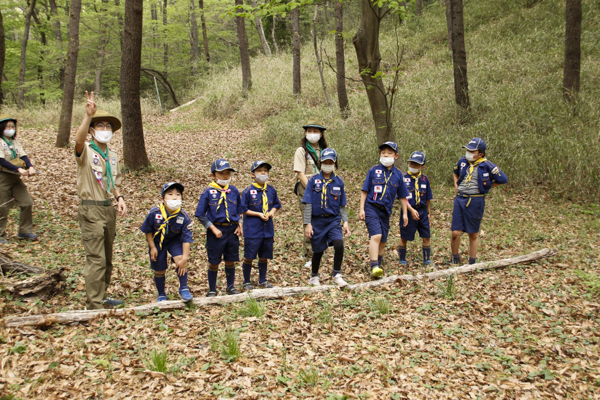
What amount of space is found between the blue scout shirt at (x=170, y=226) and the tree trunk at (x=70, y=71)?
10810 mm

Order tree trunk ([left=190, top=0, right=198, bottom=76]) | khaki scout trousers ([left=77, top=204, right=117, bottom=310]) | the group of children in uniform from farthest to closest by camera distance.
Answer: tree trunk ([left=190, top=0, right=198, bottom=76]), the group of children in uniform, khaki scout trousers ([left=77, top=204, right=117, bottom=310])

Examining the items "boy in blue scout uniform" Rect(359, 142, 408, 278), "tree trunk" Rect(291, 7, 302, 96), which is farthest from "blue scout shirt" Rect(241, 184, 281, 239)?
"tree trunk" Rect(291, 7, 302, 96)

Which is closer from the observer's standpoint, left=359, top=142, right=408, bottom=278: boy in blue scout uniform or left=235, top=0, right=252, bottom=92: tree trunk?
left=359, top=142, right=408, bottom=278: boy in blue scout uniform

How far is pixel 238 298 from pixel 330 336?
1432 millimetres

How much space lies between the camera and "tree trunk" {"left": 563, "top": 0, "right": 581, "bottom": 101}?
12.2 meters

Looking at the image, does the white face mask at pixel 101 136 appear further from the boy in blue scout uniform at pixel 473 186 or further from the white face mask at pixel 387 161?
the boy in blue scout uniform at pixel 473 186

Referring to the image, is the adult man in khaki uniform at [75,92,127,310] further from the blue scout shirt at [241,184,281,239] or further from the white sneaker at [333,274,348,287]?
the white sneaker at [333,274,348,287]

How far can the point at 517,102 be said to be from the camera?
13.1 m

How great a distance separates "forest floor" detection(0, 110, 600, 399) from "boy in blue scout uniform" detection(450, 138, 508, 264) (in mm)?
870

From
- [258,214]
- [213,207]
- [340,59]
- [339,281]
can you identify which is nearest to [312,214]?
[258,214]

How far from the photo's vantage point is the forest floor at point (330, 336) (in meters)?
3.62

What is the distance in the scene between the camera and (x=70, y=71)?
13.2 metres

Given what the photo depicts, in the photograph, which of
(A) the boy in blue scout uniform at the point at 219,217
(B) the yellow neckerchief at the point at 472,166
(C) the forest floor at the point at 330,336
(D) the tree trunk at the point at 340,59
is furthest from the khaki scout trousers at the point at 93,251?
(D) the tree trunk at the point at 340,59

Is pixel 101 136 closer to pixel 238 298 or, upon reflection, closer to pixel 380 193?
pixel 238 298
